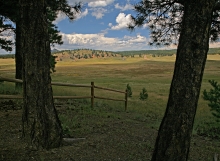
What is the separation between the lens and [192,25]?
11.1 ft

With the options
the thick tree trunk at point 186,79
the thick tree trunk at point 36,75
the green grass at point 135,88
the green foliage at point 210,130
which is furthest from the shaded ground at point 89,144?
the green foliage at point 210,130

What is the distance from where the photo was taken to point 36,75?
4301mm

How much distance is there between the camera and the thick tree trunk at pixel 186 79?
11.1 ft

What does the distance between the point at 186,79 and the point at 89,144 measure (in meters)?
2.72

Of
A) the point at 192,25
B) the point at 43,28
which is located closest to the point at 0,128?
the point at 43,28

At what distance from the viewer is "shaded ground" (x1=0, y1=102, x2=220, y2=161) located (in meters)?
4.22

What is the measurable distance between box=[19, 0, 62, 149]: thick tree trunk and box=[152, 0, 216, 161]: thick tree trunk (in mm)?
2195

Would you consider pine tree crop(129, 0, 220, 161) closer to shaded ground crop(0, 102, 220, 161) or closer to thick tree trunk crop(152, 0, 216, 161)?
thick tree trunk crop(152, 0, 216, 161)

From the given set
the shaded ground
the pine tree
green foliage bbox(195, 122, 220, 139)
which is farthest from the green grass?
the pine tree

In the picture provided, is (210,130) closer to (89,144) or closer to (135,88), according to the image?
(89,144)

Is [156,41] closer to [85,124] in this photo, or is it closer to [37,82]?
[85,124]

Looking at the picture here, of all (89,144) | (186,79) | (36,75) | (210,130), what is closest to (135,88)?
(210,130)

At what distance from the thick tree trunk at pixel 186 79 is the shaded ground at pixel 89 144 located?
150cm

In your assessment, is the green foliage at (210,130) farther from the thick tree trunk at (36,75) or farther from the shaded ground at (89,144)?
the thick tree trunk at (36,75)
